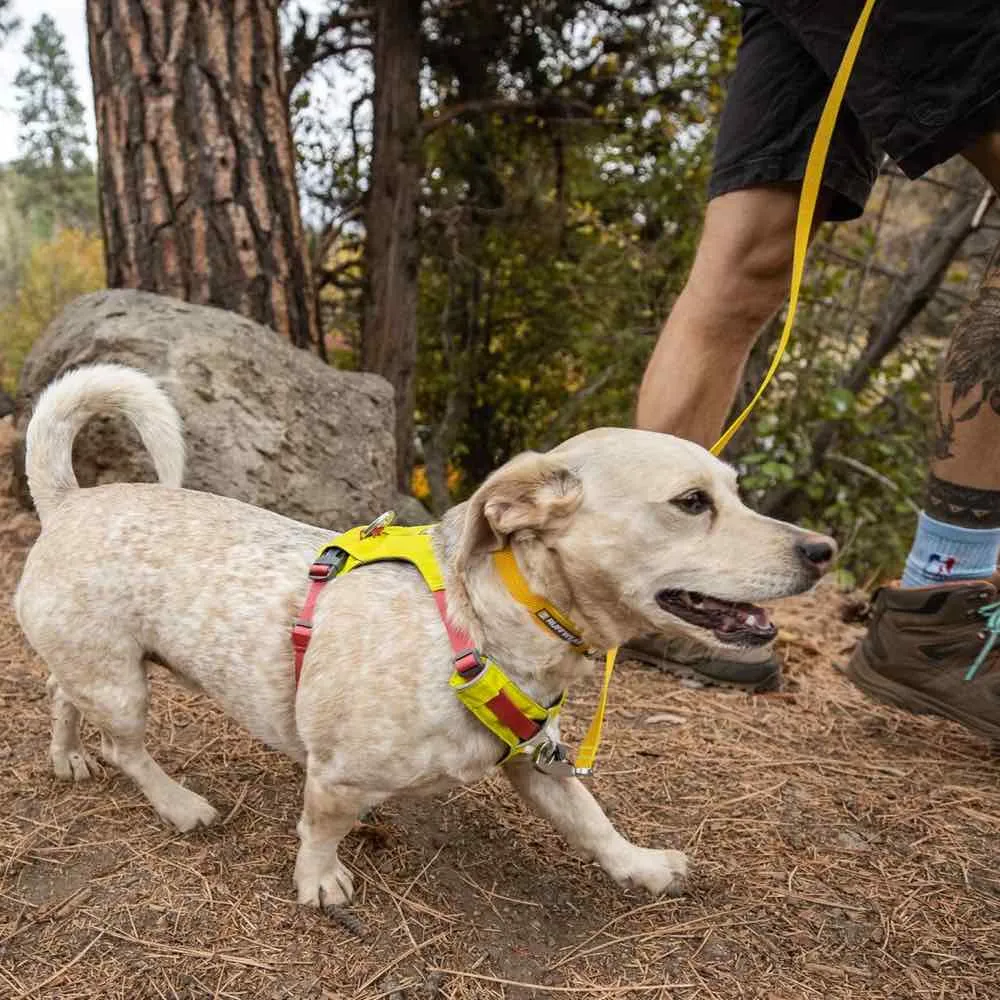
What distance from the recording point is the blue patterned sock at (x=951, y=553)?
3045mm

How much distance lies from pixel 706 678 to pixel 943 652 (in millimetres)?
883

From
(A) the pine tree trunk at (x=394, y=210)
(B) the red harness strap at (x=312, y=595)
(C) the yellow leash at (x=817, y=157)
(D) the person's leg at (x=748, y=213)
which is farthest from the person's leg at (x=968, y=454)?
(A) the pine tree trunk at (x=394, y=210)

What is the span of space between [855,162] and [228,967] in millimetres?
2982

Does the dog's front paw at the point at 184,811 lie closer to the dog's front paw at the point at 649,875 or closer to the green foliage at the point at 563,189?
the dog's front paw at the point at 649,875

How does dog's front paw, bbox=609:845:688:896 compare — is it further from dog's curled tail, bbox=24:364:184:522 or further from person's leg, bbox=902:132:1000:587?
dog's curled tail, bbox=24:364:184:522

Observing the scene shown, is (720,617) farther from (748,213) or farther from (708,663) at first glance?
(748,213)

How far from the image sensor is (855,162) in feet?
9.78

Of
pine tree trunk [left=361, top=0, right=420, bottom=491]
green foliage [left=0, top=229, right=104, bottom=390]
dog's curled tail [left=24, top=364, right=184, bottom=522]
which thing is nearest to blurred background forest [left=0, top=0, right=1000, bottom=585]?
pine tree trunk [left=361, top=0, right=420, bottom=491]

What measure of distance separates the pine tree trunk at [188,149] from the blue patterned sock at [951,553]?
3259 mm

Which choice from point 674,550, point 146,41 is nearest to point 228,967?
point 674,550

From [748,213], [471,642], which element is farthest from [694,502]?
[748,213]

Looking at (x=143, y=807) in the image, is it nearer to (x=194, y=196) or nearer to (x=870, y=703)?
(x=870, y=703)

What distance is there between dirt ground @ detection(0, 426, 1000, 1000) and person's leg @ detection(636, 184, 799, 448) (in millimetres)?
1158

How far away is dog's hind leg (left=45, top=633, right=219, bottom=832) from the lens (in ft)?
7.83
